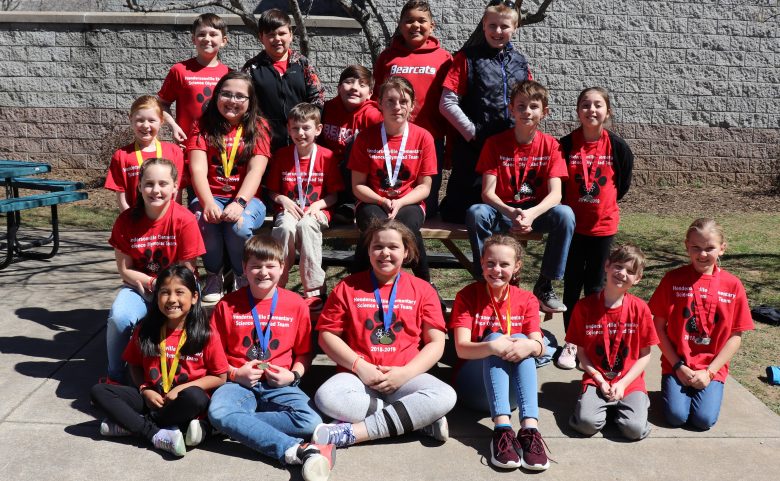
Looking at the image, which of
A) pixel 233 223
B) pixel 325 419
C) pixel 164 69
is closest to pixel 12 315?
pixel 233 223

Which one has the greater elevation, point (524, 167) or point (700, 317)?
point (524, 167)

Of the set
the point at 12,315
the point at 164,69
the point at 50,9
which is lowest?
the point at 12,315

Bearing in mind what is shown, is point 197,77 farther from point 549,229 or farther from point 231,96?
point 549,229

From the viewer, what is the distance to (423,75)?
6012 mm

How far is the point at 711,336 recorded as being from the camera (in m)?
4.71

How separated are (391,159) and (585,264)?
149 cm

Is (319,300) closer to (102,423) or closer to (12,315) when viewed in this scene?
(102,423)

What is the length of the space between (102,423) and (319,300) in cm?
143

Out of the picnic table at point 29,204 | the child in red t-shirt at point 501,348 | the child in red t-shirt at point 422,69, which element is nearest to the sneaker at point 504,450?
the child in red t-shirt at point 501,348

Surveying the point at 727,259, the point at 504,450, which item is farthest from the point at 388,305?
the point at 727,259

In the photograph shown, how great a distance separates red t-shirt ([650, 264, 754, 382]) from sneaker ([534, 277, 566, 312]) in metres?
0.75

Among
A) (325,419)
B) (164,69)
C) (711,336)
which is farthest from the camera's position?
(164,69)

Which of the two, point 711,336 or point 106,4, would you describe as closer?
point 711,336

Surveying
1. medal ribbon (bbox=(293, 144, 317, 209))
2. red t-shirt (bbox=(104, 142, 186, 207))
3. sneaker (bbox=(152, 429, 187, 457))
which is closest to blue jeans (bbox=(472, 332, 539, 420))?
sneaker (bbox=(152, 429, 187, 457))
